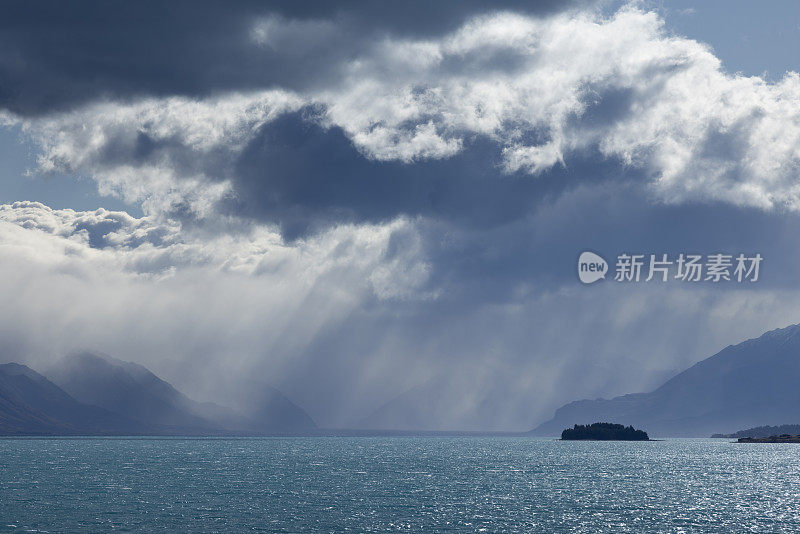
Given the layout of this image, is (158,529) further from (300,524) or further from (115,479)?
(115,479)

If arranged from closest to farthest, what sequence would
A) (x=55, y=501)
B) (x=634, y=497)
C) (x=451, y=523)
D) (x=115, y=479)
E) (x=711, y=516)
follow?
(x=451, y=523)
(x=711, y=516)
(x=55, y=501)
(x=634, y=497)
(x=115, y=479)

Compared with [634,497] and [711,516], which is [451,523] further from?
[634,497]

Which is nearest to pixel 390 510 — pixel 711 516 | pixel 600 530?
pixel 600 530

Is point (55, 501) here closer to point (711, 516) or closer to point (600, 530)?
point (600, 530)

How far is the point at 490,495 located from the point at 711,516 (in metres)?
39.2

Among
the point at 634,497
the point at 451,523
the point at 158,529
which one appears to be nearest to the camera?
the point at 158,529

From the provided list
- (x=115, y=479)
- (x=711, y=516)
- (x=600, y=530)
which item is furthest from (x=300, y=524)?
(x=115, y=479)

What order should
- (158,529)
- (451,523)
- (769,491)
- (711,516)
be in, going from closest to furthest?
1. (158,529)
2. (451,523)
3. (711,516)
4. (769,491)

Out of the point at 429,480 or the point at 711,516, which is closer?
the point at 711,516

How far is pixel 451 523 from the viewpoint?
3994 inches

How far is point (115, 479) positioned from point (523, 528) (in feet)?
363

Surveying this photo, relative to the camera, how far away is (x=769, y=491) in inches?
6324

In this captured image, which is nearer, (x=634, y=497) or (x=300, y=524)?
(x=300, y=524)

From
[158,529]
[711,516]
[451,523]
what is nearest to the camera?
[158,529]
